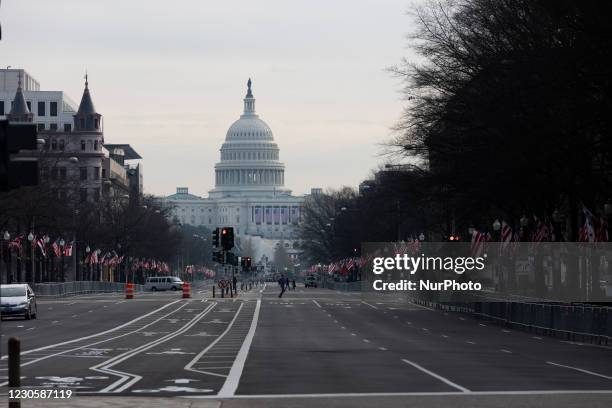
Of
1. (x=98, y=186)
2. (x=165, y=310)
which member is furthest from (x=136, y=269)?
(x=165, y=310)

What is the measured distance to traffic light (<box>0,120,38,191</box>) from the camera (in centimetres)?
1589

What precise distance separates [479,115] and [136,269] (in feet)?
450

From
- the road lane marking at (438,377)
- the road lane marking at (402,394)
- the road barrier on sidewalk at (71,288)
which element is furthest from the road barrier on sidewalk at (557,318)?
the road barrier on sidewalk at (71,288)

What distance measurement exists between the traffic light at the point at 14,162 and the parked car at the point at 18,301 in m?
50.3

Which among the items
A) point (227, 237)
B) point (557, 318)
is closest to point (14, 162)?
point (557, 318)

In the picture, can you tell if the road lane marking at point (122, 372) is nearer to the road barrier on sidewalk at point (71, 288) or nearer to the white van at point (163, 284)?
the road barrier on sidewalk at point (71, 288)

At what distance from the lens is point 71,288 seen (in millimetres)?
120250

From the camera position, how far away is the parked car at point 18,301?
66.3 metres

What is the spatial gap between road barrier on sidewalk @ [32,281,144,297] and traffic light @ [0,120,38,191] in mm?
92056

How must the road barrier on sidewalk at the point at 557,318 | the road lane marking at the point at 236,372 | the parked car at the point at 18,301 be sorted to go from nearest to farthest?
1. the road lane marking at the point at 236,372
2. the road barrier on sidewalk at the point at 557,318
3. the parked car at the point at 18,301

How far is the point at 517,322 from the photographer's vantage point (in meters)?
61.3

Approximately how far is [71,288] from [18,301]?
5386 cm

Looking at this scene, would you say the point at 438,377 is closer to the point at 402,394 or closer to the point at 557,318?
the point at 402,394

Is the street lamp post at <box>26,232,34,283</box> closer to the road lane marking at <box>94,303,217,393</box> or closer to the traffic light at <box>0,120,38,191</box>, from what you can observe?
the road lane marking at <box>94,303,217,393</box>
